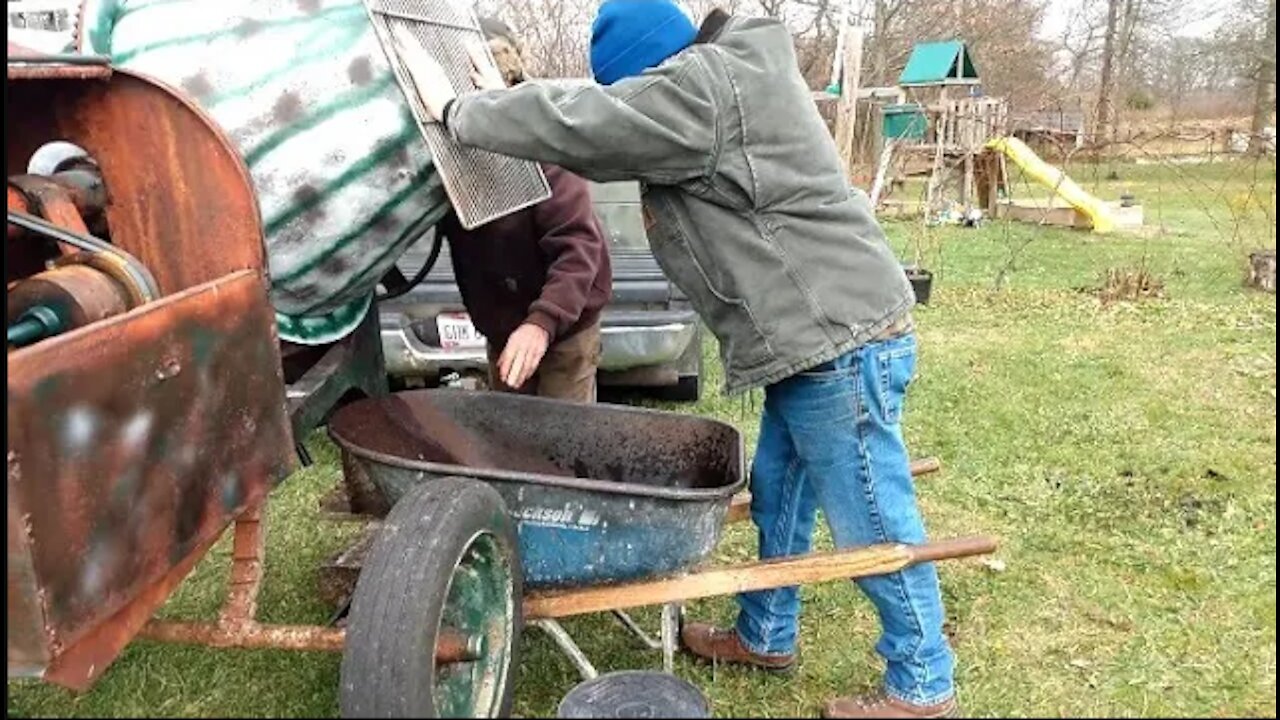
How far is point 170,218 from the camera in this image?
2.17 metres

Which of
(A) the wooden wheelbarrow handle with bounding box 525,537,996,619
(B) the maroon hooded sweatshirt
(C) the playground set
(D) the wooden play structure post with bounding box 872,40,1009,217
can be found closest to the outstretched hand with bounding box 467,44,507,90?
(B) the maroon hooded sweatshirt

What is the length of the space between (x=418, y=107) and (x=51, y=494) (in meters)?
1.20

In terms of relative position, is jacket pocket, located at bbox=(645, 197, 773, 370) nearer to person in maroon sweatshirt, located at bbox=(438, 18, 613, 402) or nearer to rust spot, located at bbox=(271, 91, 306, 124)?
person in maroon sweatshirt, located at bbox=(438, 18, 613, 402)

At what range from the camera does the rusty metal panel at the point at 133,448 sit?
58.2 inches

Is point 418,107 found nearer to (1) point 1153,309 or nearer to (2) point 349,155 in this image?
(2) point 349,155

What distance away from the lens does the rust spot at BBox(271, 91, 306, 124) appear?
7.50ft

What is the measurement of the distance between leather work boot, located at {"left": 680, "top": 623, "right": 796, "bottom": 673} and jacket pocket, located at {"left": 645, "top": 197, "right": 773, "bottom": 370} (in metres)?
0.89

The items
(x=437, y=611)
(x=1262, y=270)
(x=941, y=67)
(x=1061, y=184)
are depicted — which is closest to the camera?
(x=437, y=611)

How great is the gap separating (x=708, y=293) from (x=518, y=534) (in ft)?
2.32

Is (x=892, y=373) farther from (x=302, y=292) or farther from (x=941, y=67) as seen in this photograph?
(x=941, y=67)

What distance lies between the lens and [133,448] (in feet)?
5.48

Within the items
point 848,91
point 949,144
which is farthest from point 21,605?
point 949,144

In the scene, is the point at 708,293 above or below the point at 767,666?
above

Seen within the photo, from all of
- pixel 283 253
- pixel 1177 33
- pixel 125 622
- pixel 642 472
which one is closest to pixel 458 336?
pixel 642 472
